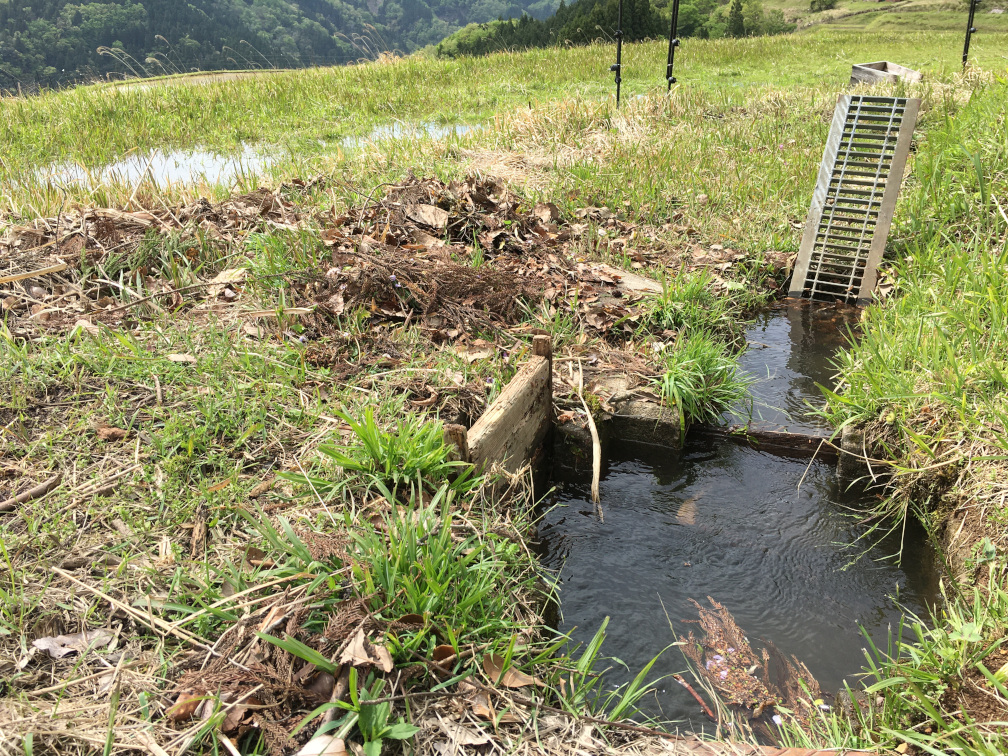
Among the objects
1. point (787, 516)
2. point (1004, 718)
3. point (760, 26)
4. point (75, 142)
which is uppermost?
point (760, 26)

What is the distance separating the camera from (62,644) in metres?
2.19

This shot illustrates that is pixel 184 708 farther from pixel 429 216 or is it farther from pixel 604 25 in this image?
pixel 604 25

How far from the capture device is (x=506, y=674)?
2240 millimetres

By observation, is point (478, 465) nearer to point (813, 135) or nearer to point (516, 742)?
point (516, 742)

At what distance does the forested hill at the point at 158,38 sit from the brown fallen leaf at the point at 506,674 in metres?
10.3

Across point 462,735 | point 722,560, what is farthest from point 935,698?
point 462,735

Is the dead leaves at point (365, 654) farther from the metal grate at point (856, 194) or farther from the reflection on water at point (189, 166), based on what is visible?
the reflection on water at point (189, 166)

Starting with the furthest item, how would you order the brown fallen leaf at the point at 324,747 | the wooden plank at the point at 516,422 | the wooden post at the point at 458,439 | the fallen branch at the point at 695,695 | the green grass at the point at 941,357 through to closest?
1. the green grass at the point at 941,357
2. the wooden plank at the point at 516,422
3. the wooden post at the point at 458,439
4. the fallen branch at the point at 695,695
5. the brown fallen leaf at the point at 324,747

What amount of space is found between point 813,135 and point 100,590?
9.44 m

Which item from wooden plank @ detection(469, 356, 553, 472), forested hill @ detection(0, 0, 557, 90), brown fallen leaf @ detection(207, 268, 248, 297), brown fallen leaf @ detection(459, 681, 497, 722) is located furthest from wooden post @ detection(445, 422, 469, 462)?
forested hill @ detection(0, 0, 557, 90)

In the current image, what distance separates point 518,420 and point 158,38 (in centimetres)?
1056

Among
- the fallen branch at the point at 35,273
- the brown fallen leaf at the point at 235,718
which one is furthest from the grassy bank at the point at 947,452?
the fallen branch at the point at 35,273

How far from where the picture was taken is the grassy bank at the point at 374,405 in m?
2.10

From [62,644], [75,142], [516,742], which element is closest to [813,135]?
[516,742]
